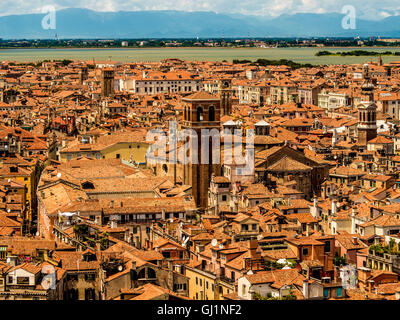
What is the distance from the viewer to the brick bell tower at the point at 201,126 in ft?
65.8

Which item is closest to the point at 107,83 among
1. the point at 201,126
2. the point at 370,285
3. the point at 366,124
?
the point at 366,124

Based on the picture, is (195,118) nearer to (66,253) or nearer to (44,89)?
(66,253)

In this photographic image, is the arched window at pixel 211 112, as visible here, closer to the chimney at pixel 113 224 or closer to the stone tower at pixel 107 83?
the chimney at pixel 113 224

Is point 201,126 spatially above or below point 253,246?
above

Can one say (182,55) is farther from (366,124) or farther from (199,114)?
(199,114)

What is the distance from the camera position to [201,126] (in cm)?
2028

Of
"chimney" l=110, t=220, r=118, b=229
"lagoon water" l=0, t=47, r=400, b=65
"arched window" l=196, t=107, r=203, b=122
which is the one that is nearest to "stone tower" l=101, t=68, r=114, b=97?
"lagoon water" l=0, t=47, r=400, b=65

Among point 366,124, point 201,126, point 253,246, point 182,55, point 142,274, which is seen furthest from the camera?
point 182,55

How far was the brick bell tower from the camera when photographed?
20.0 meters

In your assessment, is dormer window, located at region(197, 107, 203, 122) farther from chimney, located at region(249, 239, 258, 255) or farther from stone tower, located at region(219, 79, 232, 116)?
stone tower, located at region(219, 79, 232, 116)

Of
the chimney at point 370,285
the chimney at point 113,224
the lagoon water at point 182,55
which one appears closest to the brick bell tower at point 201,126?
the chimney at point 113,224

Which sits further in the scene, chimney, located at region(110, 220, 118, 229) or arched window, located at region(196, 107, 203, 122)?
arched window, located at region(196, 107, 203, 122)

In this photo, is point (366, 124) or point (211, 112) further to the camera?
point (366, 124)

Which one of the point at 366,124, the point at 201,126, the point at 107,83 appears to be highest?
the point at 201,126
